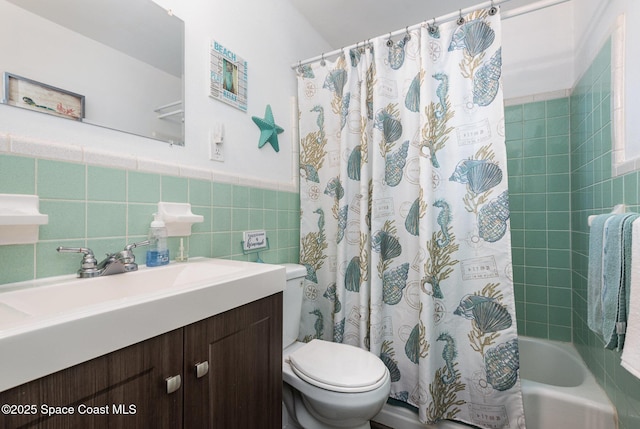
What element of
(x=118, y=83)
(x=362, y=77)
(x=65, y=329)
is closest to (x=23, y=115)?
(x=118, y=83)

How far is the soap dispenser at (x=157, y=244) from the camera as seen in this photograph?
3.43ft

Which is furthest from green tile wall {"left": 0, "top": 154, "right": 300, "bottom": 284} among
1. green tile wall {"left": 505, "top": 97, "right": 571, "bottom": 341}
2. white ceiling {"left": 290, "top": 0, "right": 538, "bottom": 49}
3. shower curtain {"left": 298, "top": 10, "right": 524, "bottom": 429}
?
green tile wall {"left": 505, "top": 97, "right": 571, "bottom": 341}

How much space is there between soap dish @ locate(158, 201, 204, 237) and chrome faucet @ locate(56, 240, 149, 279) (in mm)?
148

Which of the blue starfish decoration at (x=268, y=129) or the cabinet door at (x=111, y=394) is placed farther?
the blue starfish decoration at (x=268, y=129)

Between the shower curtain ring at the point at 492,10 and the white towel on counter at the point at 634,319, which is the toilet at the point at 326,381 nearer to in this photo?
the white towel on counter at the point at 634,319

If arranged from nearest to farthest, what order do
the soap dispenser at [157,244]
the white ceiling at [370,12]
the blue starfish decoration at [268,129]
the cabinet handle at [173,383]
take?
1. the cabinet handle at [173,383]
2. the soap dispenser at [157,244]
3. the blue starfish decoration at [268,129]
4. the white ceiling at [370,12]

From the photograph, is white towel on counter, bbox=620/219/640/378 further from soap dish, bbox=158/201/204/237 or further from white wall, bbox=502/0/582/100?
white wall, bbox=502/0/582/100

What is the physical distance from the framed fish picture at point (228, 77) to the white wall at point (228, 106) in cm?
3

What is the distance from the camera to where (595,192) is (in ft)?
4.47

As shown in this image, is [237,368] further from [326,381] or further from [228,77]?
[228,77]

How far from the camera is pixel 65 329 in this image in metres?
0.48

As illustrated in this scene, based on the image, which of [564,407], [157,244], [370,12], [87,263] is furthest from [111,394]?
[370,12]

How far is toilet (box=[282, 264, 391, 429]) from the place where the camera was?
3.52 ft

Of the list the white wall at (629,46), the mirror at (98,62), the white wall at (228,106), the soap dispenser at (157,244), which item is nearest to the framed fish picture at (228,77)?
the white wall at (228,106)
